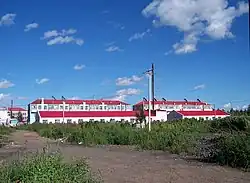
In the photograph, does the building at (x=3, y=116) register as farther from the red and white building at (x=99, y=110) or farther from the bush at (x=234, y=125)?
the bush at (x=234, y=125)

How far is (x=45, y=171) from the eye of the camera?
5926 mm

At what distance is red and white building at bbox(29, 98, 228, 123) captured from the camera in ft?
254

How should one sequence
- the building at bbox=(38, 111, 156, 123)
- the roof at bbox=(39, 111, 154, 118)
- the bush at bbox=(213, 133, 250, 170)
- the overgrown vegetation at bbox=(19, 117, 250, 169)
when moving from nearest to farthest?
the bush at bbox=(213, 133, 250, 170) < the overgrown vegetation at bbox=(19, 117, 250, 169) < the building at bbox=(38, 111, 156, 123) < the roof at bbox=(39, 111, 154, 118)

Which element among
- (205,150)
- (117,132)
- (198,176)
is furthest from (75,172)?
(117,132)

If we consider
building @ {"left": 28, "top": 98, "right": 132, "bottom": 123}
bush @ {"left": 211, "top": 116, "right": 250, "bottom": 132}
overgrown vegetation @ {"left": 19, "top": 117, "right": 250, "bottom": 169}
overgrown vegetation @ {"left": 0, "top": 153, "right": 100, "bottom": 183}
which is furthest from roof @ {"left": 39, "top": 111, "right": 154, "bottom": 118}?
overgrown vegetation @ {"left": 0, "top": 153, "right": 100, "bottom": 183}

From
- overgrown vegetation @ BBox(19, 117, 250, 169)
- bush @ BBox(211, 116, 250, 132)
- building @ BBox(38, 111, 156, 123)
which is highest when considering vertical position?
building @ BBox(38, 111, 156, 123)

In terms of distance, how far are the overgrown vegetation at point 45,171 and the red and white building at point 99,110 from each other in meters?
61.1

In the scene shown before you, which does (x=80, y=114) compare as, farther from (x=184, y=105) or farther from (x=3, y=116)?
(x=184, y=105)

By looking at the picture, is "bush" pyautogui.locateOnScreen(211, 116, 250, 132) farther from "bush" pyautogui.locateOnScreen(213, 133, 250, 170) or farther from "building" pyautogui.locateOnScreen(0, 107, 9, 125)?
"building" pyautogui.locateOnScreen(0, 107, 9, 125)

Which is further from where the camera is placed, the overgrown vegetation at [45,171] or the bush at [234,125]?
the bush at [234,125]

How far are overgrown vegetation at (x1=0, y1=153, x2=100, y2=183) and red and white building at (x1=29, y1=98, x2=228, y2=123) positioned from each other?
6107 centimetres

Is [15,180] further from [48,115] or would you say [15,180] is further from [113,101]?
[113,101]

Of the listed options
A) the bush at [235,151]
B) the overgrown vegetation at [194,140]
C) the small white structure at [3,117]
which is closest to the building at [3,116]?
the small white structure at [3,117]

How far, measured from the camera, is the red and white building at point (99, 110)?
77.3 metres
